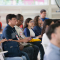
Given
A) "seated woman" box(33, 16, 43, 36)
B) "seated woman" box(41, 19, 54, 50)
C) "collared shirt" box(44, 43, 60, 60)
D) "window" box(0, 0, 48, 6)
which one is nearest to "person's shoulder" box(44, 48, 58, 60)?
"collared shirt" box(44, 43, 60, 60)

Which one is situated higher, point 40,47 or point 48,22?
point 48,22

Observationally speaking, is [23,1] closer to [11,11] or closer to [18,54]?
[11,11]

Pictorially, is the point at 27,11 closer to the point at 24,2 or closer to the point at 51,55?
the point at 24,2

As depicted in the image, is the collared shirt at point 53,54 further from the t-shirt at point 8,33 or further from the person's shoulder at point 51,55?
the t-shirt at point 8,33

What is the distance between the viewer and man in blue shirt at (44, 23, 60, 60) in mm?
944

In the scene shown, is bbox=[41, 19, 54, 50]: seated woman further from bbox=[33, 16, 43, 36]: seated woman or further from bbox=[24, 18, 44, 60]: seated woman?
bbox=[33, 16, 43, 36]: seated woman

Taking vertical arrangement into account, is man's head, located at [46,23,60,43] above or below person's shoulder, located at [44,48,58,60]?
above

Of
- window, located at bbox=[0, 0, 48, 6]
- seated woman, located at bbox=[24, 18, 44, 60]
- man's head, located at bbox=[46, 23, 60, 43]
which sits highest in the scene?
window, located at bbox=[0, 0, 48, 6]

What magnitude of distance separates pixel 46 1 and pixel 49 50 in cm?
363

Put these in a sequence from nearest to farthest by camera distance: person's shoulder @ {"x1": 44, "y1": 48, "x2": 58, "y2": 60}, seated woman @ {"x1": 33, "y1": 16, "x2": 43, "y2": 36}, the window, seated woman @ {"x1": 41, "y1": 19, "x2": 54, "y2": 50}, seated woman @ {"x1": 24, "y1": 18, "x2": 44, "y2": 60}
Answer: person's shoulder @ {"x1": 44, "y1": 48, "x2": 58, "y2": 60}, seated woman @ {"x1": 41, "y1": 19, "x2": 54, "y2": 50}, seated woman @ {"x1": 24, "y1": 18, "x2": 44, "y2": 60}, seated woman @ {"x1": 33, "y1": 16, "x2": 43, "y2": 36}, the window

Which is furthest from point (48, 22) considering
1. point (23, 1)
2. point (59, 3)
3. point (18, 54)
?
point (23, 1)

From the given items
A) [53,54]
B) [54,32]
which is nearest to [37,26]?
[54,32]

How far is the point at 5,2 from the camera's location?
4.13 meters

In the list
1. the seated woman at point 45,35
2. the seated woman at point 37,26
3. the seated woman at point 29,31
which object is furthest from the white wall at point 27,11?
the seated woman at point 45,35
